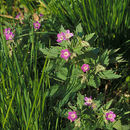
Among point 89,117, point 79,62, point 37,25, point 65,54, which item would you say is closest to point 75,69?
point 79,62

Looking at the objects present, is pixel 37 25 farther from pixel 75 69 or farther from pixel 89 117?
pixel 89 117

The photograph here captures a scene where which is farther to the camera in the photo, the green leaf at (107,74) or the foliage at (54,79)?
the green leaf at (107,74)

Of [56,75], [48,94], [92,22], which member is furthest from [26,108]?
[92,22]

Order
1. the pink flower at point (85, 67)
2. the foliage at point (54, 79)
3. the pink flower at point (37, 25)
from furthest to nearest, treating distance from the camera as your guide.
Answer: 1. the pink flower at point (37, 25)
2. the pink flower at point (85, 67)
3. the foliage at point (54, 79)

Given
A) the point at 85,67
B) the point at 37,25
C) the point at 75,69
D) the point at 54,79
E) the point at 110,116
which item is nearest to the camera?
the point at 110,116

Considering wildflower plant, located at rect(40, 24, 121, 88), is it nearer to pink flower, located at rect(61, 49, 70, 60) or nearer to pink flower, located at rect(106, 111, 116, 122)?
pink flower, located at rect(61, 49, 70, 60)

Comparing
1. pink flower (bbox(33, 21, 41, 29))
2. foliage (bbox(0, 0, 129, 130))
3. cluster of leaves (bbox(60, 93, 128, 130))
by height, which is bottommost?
cluster of leaves (bbox(60, 93, 128, 130))

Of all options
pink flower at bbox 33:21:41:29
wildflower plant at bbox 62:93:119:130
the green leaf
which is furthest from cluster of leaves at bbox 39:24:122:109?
pink flower at bbox 33:21:41:29

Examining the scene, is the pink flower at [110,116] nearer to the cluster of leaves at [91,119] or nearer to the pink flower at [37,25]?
the cluster of leaves at [91,119]

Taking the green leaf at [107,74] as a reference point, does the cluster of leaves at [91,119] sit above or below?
below

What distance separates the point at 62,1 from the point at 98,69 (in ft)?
2.05

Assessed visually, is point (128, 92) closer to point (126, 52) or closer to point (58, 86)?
point (126, 52)

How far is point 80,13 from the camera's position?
58.0 inches

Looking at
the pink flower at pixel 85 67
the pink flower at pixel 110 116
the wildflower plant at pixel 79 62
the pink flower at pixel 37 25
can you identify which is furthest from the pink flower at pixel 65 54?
the pink flower at pixel 37 25
